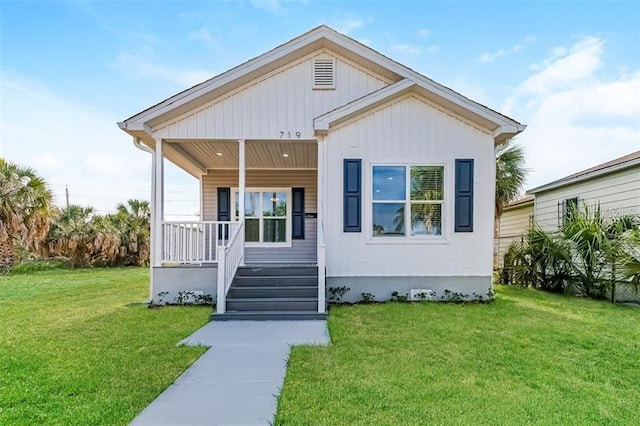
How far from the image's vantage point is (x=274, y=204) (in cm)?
1156

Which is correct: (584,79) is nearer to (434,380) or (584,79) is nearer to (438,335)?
(438,335)

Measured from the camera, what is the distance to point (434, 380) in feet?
12.2

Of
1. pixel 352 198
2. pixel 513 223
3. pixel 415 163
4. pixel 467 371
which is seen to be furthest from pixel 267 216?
pixel 513 223

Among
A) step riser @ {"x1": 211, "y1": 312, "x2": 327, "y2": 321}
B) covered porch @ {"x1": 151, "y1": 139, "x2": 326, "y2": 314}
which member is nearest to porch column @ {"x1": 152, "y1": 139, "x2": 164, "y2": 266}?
covered porch @ {"x1": 151, "y1": 139, "x2": 326, "y2": 314}

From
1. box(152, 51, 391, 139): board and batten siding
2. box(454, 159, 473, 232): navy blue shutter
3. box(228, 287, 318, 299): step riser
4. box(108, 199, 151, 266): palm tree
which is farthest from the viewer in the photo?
box(108, 199, 151, 266): palm tree

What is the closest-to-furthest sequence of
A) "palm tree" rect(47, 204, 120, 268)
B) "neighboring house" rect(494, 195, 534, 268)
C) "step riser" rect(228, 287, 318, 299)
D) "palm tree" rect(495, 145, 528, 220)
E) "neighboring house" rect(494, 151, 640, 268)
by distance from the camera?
"step riser" rect(228, 287, 318, 299) < "neighboring house" rect(494, 151, 640, 268) < "palm tree" rect(495, 145, 528, 220) < "neighboring house" rect(494, 195, 534, 268) < "palm tree" rect(47, 204, 120, 268)

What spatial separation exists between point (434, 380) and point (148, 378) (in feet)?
9.30

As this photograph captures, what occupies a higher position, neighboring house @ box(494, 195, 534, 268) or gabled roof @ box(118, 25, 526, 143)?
gabled roof @ box(118, 25, 526, 143)

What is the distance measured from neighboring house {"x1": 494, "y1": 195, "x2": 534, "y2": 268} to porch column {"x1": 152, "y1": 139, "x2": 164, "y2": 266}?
11370 mm

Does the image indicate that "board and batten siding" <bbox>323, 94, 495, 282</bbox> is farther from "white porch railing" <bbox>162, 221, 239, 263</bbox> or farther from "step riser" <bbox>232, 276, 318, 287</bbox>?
"white porch railing" <bbox>162, 221, 239, 263</bbox>

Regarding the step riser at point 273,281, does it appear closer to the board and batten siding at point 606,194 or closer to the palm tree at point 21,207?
the board and batten siding at point 606,194

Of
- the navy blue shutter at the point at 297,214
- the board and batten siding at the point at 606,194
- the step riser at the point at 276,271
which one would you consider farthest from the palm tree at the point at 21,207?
the board and batten siding at the point at 606,194

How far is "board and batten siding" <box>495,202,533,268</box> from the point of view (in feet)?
47.6

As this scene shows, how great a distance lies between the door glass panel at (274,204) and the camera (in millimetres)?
11500
